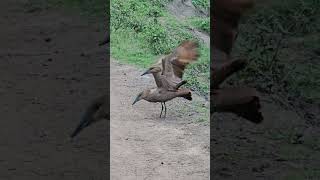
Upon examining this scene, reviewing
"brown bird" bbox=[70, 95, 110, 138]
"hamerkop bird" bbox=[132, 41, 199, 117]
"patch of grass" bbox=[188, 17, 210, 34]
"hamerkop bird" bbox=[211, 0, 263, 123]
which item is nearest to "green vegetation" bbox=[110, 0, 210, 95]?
"patch of grass" bbox=[188, 17, 210, 34]

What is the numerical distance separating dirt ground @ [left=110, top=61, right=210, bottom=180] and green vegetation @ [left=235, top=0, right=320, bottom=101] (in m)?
0.51

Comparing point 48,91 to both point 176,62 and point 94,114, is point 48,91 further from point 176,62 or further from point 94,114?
point 176,62

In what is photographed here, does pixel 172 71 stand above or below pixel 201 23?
above

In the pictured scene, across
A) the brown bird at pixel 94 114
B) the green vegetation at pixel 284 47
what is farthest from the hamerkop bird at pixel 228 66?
the brown bird at pixel 94 114

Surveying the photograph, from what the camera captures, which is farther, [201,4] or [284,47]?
[201,4]

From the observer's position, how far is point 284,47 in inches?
190

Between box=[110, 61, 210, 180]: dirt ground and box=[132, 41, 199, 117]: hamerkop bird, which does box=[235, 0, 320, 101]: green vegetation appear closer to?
box=[110, 61, 210, 180]: dirt ground

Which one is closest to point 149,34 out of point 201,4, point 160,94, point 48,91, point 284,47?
point 201,4

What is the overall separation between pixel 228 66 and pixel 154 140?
0.95 m

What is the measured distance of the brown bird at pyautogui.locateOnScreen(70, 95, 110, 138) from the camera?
143 inches

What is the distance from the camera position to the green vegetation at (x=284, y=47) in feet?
14.0

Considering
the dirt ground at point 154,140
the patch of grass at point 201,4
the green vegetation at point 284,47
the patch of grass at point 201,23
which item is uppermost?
the dirt ground at point 154,140

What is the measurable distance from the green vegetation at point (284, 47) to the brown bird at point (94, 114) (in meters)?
0.94

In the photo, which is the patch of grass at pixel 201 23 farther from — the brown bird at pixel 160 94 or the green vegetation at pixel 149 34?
the brown bird at pixel 160 94
